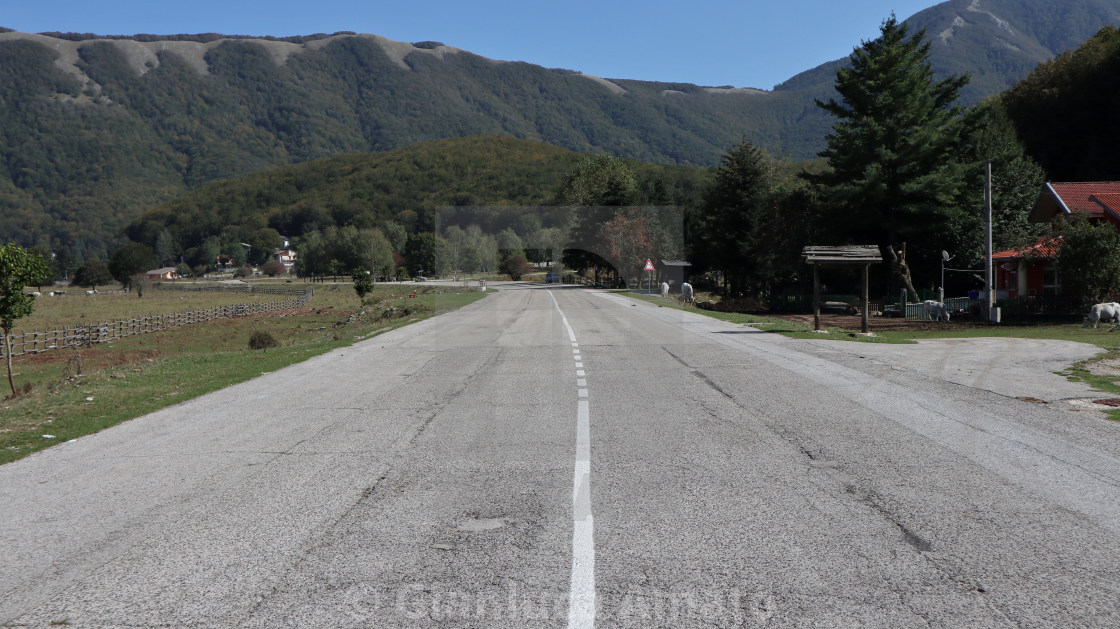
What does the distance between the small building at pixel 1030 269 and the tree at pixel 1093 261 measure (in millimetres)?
3349

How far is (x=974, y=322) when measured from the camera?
32.4m

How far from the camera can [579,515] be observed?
5.68 meters

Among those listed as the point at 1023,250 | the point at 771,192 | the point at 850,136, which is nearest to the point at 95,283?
the point at 771,192

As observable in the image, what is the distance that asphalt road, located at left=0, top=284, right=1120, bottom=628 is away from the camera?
4.21 m

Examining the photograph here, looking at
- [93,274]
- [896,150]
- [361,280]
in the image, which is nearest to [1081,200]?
[896,150]

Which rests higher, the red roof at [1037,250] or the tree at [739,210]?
the tree at [739,210]

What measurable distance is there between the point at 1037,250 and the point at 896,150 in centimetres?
1194

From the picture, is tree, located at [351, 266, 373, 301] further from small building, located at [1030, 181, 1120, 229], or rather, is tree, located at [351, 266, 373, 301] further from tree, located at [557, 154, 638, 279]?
small building, located at [1030, 181, 1120, 229]

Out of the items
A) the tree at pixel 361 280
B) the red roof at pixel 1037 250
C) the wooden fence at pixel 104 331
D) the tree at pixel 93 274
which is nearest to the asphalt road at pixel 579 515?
the wooden fence at pixel 104 331

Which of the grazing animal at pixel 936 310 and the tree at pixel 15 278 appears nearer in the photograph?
the tree at pixel 15 278

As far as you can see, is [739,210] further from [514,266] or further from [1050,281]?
[514,266]

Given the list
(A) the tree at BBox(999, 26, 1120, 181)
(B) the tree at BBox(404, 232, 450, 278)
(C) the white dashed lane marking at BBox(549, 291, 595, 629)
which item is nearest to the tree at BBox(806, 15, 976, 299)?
(A) the tree at BBox(999, 26, 1120, 181)

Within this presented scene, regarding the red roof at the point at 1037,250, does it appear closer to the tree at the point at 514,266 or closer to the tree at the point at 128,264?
the tree at the point at 514,266

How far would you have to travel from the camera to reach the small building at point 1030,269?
36125mm
